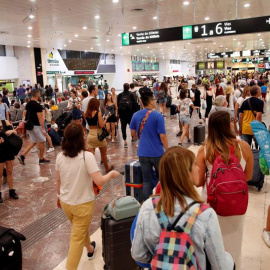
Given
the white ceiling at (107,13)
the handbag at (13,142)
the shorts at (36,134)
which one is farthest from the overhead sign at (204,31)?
the handbag at (13,142)

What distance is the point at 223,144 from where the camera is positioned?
234 cm

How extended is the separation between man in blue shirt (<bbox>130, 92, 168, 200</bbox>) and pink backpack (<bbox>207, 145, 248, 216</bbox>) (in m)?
1.57

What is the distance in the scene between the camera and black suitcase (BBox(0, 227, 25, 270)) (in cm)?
254

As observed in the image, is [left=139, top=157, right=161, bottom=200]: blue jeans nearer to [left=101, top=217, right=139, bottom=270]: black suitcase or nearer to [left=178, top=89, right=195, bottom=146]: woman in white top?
[left=101, top=217, right=139, bottom=270]: black suitcase

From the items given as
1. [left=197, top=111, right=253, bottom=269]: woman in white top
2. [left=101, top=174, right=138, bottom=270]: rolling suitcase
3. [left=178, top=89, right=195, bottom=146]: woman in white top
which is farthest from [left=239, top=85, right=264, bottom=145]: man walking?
[left=101, top=174, right=138, bottom=270]: rolling suitcase

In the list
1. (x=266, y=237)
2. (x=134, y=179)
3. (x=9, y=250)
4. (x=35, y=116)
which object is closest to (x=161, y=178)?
(x=9, y=250)

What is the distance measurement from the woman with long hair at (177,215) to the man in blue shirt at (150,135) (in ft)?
7.27

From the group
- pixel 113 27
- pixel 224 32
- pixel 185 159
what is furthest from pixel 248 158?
pixel 113 27

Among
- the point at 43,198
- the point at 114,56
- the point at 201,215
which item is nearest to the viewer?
the point at 201,215

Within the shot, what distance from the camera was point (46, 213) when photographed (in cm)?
453

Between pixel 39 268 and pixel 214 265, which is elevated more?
pixel 214 265

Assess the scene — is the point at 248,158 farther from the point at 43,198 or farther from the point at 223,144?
the point at 43,198

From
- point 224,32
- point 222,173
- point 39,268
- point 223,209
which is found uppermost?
point 224,32

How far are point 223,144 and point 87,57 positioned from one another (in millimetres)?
32038
